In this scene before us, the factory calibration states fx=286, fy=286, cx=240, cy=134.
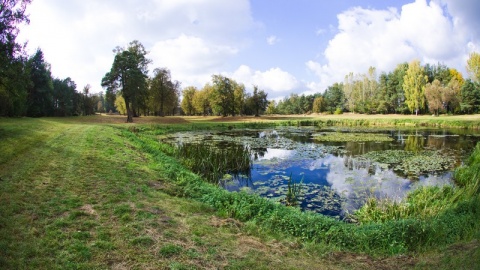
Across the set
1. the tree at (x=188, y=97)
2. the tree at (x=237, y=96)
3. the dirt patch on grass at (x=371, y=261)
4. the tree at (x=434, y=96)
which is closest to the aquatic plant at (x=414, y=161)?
the dirt patch on grass at (x=371, y=261)

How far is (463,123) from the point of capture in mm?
45594

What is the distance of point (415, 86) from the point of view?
68.4 m

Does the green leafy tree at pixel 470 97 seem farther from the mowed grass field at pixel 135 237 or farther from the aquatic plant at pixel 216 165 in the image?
the mowed grass field at pixel 135 237

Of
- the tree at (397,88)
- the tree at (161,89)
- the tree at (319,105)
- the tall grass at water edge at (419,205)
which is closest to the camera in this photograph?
the tall grass at water edge at (419,205)

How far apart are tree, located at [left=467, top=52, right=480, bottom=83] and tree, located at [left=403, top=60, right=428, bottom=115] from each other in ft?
30.5

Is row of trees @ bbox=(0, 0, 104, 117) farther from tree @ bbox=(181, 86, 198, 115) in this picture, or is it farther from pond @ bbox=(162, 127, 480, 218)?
tree @ bbox=(181, 86, 198, 115)

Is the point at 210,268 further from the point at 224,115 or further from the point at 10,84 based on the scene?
the point at 224,115

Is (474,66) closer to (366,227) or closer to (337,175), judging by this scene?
(337,175)

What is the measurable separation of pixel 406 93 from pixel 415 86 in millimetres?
2868

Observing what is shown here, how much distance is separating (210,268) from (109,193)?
14.8ft

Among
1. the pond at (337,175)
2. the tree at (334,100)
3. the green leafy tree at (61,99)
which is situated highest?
the tree at (334,100)

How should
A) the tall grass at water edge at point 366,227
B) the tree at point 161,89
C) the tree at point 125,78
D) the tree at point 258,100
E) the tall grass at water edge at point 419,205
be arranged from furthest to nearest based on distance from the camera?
the tree at point 258,100 < the tree at point 161,89 < the tree at point 125,78 < the tall grass at water edge at point 419,205 < the tall grass at water edge at point 366,227

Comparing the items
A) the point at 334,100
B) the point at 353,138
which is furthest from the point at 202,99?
the point at 353,138

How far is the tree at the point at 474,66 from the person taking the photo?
2552 inches
